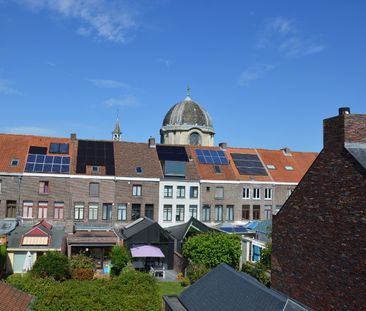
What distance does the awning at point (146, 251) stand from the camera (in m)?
30.3

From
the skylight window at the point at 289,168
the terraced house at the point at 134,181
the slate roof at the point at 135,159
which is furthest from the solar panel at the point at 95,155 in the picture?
the skylight window at the point at 289,168

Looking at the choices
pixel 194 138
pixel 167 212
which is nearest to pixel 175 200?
pixel 167 212

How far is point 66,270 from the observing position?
25641 mm

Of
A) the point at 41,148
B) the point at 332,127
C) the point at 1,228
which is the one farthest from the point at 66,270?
the point at 332,127

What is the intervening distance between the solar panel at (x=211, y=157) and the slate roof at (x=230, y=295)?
26.6 metres

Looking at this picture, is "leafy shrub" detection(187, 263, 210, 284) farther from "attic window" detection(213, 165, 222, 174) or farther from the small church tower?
the small church tower

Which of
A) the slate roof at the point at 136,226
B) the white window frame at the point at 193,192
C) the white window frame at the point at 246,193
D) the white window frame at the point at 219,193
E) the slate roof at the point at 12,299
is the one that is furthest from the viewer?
the white window frame at the point at 246,193

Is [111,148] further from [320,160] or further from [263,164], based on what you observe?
[320,160]

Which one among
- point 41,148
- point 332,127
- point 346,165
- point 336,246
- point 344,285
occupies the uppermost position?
point 41,148

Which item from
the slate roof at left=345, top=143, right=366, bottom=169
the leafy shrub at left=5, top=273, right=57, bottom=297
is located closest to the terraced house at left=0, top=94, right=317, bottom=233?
the leafy shrub at left=5, top=273, right=57, bottom=297

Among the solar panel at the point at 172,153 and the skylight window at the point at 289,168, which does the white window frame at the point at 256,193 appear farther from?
the solar panel at the point at 172,153

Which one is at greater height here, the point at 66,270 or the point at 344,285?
the point at 344,285

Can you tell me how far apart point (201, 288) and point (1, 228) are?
2231cm

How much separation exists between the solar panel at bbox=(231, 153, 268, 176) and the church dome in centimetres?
1193
